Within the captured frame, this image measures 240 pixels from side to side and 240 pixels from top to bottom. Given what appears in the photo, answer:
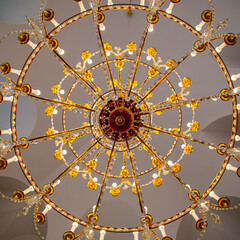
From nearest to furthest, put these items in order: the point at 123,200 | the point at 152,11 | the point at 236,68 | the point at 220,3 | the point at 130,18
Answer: the point at 152,11
the point at 220,3
the point at 236,68
the point at 130,18
the point at 123,200

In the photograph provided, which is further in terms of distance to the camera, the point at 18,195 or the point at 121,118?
the point at 121,118

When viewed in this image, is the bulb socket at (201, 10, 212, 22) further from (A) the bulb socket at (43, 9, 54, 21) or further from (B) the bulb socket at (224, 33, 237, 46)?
(A) the bulb socket at (43, 9, 54, 21)

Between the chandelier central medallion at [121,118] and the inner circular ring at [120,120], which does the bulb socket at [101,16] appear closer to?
the chandelier central medallion at [121,118]

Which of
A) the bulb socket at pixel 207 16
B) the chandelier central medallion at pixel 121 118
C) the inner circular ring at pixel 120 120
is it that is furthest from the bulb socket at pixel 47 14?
the bulb socket at pixel 207 16

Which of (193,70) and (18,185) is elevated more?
(193,70)

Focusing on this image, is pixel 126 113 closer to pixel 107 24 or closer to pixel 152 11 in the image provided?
pixel 152 11

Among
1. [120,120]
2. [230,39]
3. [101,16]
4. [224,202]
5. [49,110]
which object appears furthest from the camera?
[49,110]

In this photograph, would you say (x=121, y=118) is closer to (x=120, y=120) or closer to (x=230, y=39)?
(x=120, y=120)

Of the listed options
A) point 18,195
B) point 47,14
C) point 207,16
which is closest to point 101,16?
point 47,14

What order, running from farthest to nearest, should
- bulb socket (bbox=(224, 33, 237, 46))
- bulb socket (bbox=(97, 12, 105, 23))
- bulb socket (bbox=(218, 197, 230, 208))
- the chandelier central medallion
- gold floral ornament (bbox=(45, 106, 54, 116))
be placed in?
gold floral ornament (bbox=(45, 106, 54, 116))
the chandelier central medallion
bulb socket (bbox=(97, 12, 105, 23))
bulb socket (bbox=(224, 33, 237, 46))
bulb socket (bbox=(218, 197, 230, 208))

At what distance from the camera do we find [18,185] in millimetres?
5594

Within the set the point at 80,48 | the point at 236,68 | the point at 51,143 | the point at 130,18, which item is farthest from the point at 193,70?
the point at 51,143

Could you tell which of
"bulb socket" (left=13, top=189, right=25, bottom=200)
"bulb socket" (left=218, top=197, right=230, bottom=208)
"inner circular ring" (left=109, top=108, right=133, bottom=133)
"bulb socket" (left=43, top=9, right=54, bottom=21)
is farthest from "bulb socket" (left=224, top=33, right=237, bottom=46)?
"bulb socket" (left=13, top=189, right=25, bottom=200)

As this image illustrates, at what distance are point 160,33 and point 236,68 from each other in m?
1.87
